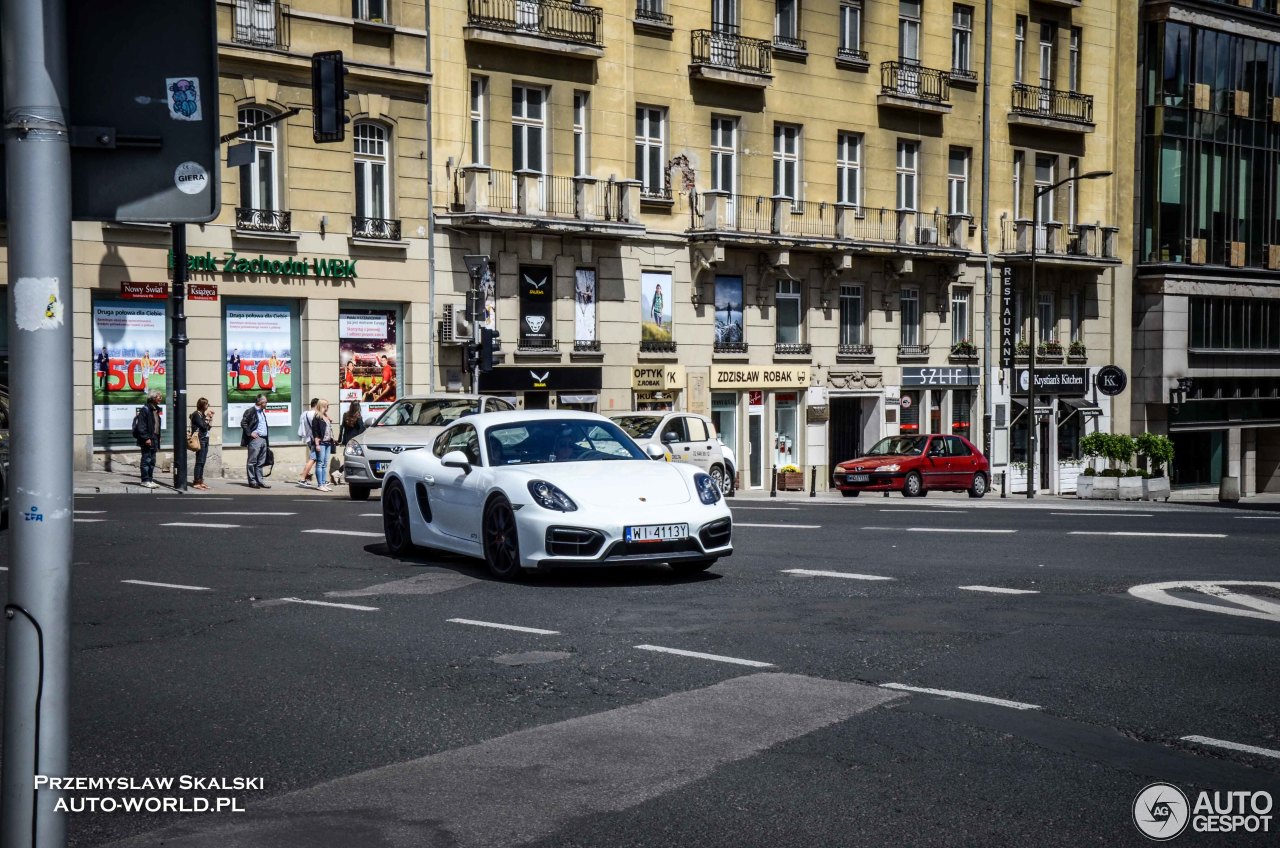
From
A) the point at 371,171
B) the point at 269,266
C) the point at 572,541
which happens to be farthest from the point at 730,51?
the point at 572,541

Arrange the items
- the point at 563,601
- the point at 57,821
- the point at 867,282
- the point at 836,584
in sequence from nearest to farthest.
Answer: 1. the point at 57,821
2. the point at 563,601
3. the point at 836,584
4. the point at 867,282

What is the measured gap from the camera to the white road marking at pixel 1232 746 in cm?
671

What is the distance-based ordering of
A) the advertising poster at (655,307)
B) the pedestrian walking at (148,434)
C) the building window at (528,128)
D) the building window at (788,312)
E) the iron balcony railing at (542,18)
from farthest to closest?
the building window at (788,312), the advertising poster at (655,307), the building window at (528,128), the iron balcony railing at (542,18), the pedestrian walking at (148,434)

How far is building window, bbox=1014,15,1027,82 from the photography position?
164 ft

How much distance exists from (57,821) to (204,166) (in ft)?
4.98

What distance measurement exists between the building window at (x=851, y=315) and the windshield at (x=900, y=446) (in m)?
7.30

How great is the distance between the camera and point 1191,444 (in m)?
54.6

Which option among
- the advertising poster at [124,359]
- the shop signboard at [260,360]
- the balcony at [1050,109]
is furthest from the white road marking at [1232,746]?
the balcony at [1050,109]

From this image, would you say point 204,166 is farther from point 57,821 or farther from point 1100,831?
point 1100,831

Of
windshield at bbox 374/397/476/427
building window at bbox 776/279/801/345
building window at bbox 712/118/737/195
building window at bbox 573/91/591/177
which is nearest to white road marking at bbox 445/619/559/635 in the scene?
windshield at bbox 374/397/476/427

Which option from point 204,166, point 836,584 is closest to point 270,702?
point 204,166

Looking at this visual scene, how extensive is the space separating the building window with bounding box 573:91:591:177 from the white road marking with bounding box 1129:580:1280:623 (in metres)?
27.3

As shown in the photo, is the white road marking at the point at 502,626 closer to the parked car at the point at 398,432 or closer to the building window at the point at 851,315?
the parked car at the point at 398,432

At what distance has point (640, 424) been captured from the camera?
105 feet
